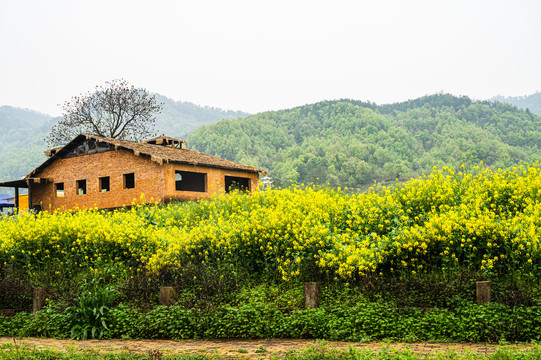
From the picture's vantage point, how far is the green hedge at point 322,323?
306 inches

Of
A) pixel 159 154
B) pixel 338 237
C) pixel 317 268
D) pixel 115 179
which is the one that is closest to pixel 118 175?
pixel 115 179

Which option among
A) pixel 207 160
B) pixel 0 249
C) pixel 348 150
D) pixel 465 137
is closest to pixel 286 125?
pixel 348 150

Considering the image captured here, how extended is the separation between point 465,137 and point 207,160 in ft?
216

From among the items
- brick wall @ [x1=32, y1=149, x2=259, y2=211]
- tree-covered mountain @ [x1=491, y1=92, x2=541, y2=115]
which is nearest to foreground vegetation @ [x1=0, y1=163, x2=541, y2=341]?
brick wall @ [x1=32, y1=149, x2=259, y2=211]

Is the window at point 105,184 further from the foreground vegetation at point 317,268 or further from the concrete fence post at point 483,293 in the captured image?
the concrete fence post at point 483,293

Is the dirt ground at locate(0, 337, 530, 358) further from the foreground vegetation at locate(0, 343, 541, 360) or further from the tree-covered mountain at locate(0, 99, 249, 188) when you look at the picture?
the tree-covered mountain at locate(0, 99, 249, 188)

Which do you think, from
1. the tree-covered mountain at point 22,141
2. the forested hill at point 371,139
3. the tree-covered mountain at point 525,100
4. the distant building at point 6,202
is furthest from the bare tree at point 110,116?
the tree-covered mountain at point 525,100

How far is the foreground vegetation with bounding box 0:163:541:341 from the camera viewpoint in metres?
8.40

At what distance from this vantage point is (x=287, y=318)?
28.9 feet

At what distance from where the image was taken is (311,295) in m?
9.06

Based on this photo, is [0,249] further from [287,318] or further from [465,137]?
[465,137]

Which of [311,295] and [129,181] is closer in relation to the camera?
[311,295]

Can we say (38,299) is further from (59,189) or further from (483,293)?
(59,189)

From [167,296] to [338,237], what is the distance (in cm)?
348
